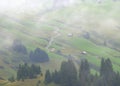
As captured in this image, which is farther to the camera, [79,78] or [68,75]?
[79,78]

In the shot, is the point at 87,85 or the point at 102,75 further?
the point at 102,75

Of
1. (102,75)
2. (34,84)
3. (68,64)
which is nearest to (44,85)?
(34,84)

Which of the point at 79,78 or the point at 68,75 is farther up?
the point at 68,75

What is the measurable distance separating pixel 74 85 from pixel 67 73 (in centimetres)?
929

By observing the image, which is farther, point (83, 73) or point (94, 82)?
point (83, 73)

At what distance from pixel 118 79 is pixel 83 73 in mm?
20525

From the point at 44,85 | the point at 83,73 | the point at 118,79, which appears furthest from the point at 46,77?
the point at 118,79

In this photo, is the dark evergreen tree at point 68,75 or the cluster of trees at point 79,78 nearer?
the cluster of trees at point 79,78

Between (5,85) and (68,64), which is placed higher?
(68,64)

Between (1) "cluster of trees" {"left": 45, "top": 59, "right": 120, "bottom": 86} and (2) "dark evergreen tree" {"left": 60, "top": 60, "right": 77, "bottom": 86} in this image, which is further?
(2) "dark evergreen tree" {"left": 60, "top": 60, "right": 77, "bottom": 86}

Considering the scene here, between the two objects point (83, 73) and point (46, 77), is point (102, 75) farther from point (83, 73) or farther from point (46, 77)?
point (46, 77)

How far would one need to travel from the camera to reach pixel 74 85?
187 metres

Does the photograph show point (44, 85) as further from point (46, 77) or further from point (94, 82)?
point (94, 82)

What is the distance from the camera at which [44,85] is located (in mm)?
188500
